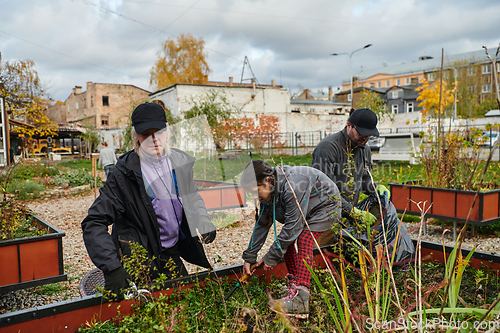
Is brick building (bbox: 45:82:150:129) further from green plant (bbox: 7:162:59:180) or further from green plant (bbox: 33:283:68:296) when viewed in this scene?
green plant (bbox: 33:283:68:296)

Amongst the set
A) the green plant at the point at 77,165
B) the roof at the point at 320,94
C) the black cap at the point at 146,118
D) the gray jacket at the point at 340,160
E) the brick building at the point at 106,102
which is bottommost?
the green plant at the point at 77,165

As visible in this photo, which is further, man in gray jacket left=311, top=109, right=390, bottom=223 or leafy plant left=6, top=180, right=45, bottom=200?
leafy plant left=6, top=180, right=45, bottom=200

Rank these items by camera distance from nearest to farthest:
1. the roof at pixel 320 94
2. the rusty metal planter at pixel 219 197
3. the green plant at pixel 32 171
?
1. the rusty metal planter at pixel 219 197
2. the green plant at pixel 32 171
3. the roof at pixel 320 94

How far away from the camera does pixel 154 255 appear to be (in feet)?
7.36

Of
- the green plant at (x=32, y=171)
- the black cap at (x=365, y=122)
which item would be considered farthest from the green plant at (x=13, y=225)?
the green plant at (x=32, y=171)

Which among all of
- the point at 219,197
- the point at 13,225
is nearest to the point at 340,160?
the point at 219,197

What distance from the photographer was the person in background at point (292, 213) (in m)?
2.13

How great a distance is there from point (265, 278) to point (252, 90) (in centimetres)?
2546

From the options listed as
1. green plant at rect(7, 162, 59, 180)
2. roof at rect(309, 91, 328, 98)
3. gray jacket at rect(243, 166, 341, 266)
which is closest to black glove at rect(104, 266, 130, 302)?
gray jacket at rect(243, 166, 341, 266)

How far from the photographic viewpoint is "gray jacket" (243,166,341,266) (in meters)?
2.22

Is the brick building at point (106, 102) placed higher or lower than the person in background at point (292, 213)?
higher

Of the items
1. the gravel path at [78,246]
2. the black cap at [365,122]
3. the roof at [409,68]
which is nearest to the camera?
the black cap at [365,122]

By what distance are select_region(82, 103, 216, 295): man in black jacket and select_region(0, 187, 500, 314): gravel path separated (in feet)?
0.80

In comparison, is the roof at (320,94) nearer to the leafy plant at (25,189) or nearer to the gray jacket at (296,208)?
the leafy plant at (25,189)
